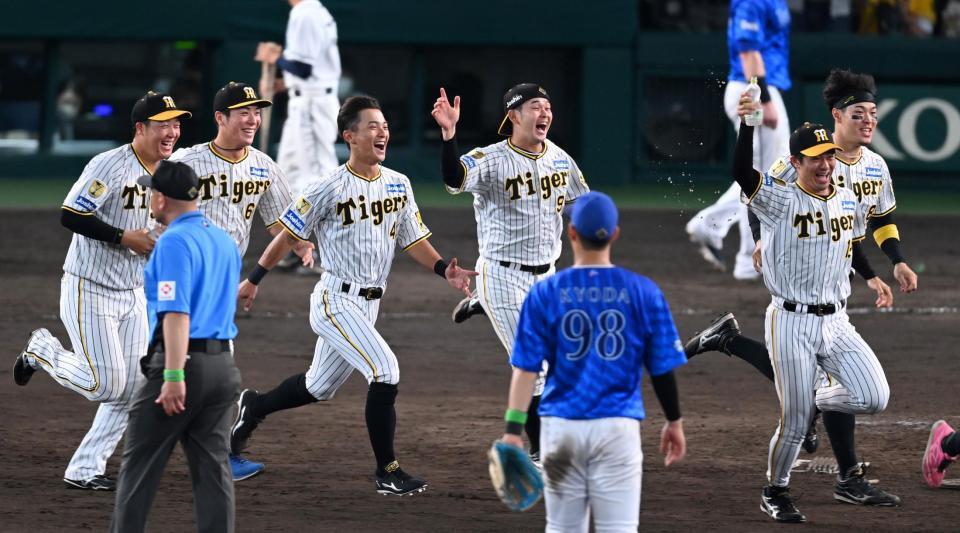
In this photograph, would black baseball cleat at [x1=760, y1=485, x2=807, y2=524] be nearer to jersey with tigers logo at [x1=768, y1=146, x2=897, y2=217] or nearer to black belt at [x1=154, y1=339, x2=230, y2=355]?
jersey with tigers logo at [x1=768, y1=146, x2=897, y2=217]

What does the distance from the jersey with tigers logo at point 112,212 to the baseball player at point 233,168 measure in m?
0.30

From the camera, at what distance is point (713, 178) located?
67.5 feet

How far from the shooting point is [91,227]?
7.52 metres

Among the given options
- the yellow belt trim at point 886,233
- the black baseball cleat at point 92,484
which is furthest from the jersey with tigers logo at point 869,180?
the black baseball cleat at point 92,484

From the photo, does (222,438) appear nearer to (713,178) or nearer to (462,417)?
(462,417)

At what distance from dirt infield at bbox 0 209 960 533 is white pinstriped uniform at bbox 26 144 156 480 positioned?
0.38m

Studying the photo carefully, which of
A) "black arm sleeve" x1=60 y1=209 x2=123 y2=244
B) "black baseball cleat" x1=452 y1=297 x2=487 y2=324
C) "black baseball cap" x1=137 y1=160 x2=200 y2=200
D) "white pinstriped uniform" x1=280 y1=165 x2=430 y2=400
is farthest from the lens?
"black baseball cleat" x1=452 y1=297 x2=487 y2=324

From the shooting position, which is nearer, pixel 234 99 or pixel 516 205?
pixel 234 99

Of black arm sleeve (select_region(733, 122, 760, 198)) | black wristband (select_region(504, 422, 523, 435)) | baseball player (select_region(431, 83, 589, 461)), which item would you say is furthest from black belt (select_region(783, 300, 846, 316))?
black wristband (select_region(504, 422, 523, 435))

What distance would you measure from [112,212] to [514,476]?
311 cm

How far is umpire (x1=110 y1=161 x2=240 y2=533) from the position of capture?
19.3 ft

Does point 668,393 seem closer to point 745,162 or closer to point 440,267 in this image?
point 745,162

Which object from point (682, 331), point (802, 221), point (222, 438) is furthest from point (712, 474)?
point (682, 331)

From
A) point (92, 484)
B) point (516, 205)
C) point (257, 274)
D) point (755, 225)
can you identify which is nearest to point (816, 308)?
point (755, 225)
